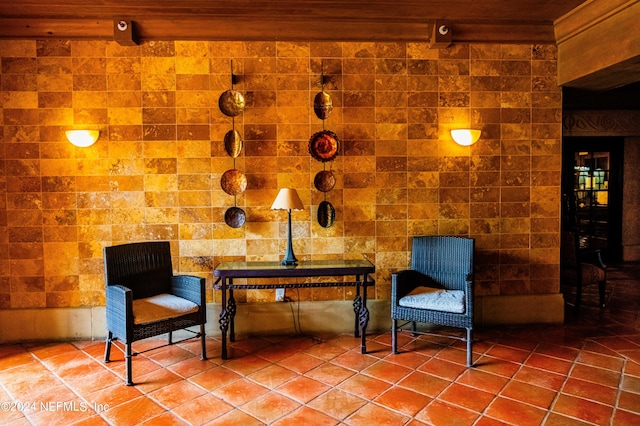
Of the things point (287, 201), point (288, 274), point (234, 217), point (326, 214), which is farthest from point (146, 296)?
point (326, 214)

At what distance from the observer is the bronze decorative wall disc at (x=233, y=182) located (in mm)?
3916

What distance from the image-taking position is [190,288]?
3516mm

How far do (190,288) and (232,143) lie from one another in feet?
4.13

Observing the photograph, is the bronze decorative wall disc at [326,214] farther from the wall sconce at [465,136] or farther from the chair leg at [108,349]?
the chair leg at [108,349]

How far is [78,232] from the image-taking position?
3.90 meters

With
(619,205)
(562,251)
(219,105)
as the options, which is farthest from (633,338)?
(619,205)

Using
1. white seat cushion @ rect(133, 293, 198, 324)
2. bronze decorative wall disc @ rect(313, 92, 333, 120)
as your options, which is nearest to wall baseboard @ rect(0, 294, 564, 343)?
white seat cushion @ rect(133, 293, 198, 324)

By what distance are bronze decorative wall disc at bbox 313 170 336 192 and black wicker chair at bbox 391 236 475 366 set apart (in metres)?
0.88

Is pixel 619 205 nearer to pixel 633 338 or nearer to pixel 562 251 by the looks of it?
pixel 562 251

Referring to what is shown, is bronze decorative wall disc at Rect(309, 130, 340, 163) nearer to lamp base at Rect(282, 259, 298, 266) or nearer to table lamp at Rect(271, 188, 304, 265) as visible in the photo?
table lamp at Rect(271, 188, 304, 265)

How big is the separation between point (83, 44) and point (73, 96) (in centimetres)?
44

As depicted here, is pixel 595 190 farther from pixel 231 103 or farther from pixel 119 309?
pixel 119 309

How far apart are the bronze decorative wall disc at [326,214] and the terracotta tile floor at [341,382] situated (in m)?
0.99

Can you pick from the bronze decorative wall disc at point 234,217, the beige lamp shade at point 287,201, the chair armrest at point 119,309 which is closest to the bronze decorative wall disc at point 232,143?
the bronze decorative wall disc at point 234,217
